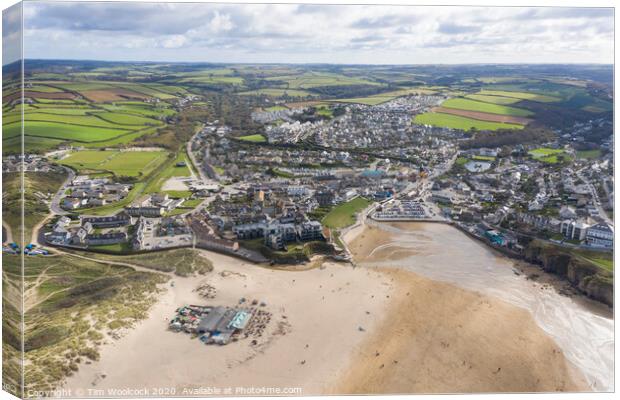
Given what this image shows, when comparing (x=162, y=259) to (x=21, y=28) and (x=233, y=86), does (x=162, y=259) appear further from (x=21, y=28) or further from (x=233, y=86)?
(x=233, y=86)

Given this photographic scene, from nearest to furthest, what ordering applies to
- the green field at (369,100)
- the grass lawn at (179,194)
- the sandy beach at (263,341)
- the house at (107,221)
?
1. the sandy beach at (263,341)
2. the house at (107,221)
3. the grass lawn at (179,194)
4. the green field at (369,100)

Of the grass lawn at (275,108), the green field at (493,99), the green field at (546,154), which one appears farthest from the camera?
the grass lawn at (275,108)

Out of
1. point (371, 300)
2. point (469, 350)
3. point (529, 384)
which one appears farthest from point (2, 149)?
point (529, 384)

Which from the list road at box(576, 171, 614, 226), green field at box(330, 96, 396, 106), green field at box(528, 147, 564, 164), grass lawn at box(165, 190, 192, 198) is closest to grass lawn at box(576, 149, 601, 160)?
green field at box(528, 147, 564, 164)

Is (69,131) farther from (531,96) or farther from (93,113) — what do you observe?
(531,96)

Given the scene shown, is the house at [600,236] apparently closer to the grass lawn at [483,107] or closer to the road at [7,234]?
the grass lawn at [483,107]

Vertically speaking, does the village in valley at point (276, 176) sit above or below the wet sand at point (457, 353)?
above

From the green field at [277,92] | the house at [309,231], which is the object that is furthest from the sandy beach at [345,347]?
the green field at [277,92]

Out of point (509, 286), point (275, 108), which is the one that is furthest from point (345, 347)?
point (275, 108)
